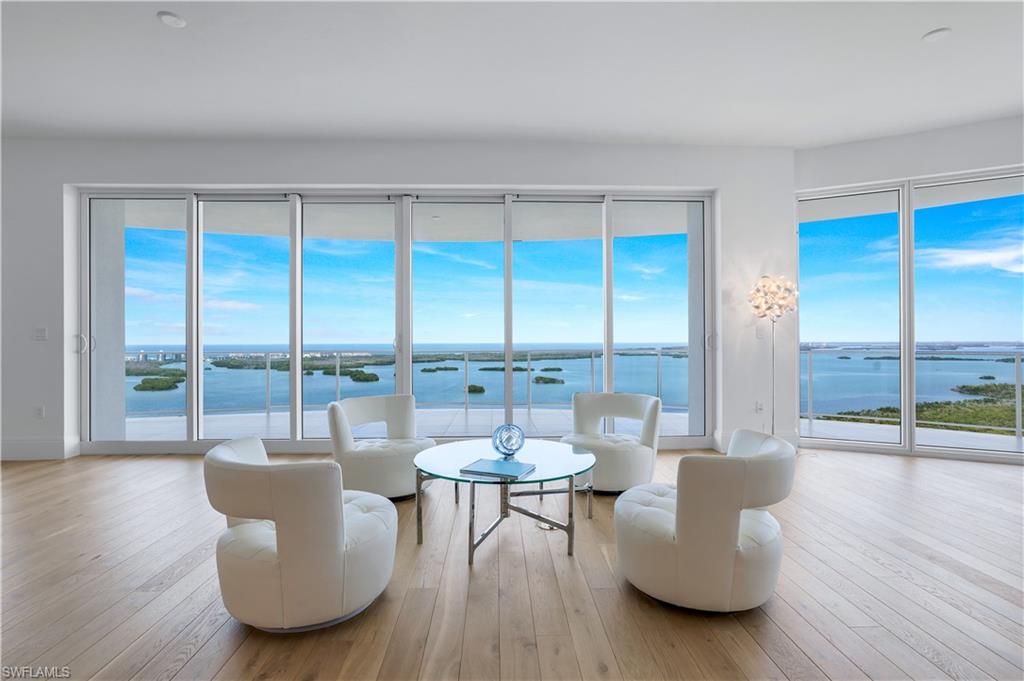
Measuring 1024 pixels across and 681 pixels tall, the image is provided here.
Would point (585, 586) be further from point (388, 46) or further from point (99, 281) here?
point (99, 281)

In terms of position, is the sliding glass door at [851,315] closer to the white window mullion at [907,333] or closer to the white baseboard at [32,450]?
the white window mullion at [907,333]

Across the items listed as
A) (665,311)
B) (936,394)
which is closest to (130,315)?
(665,311)

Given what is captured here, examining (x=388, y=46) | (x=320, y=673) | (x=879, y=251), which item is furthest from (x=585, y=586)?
(x=879, y=251)

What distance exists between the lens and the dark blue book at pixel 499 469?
2455mm

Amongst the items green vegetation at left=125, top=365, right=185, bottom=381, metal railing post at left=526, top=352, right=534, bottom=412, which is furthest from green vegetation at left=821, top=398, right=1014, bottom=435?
green vegetation at left=125, top=365, right=185, bottom=381

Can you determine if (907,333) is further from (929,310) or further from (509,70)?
(509,70)

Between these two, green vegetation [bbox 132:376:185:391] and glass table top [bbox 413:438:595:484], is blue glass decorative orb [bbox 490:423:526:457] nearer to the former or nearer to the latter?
glass table top [bbox 413:438:595:484]

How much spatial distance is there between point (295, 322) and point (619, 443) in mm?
3501

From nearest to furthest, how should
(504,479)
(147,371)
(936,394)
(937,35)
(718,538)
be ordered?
(718,538), (504,479), (937,35), (936,394), (147,371)

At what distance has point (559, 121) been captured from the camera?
13.8ft

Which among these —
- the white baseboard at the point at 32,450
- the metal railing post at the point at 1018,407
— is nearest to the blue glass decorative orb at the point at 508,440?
the white baseboard at the point at 32,450

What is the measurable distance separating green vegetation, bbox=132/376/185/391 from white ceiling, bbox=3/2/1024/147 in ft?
8.08

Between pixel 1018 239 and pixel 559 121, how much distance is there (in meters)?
4.61

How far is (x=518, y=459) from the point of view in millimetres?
2822
